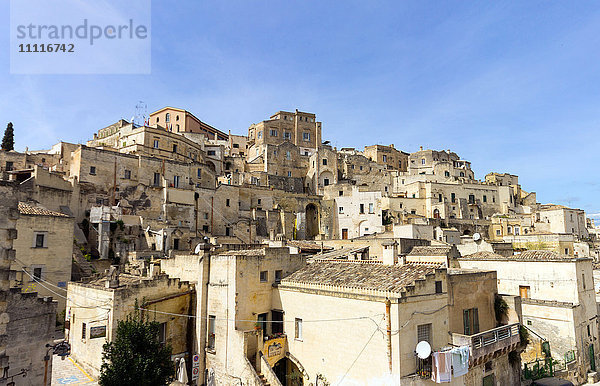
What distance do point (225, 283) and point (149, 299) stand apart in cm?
433

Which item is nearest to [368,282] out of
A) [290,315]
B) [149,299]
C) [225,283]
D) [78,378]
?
[290,315]

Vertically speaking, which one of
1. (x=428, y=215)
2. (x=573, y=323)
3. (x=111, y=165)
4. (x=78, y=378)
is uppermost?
(x=111, y=165)

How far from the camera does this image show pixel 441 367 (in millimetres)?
16203

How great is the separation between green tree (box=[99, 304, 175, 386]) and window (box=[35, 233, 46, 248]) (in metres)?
12.3

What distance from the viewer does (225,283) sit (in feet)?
69.5

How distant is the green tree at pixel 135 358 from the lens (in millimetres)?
17703

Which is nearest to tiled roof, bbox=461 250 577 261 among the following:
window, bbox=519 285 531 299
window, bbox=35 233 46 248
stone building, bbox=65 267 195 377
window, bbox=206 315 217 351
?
window, bbox=519 285 531 299

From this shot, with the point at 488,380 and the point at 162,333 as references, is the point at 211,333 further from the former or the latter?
the point at 488,380

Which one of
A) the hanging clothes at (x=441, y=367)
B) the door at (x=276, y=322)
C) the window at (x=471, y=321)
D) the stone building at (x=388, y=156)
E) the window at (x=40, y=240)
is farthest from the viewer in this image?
the stone building at (x=388, y=156)

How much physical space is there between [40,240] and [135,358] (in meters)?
14.7

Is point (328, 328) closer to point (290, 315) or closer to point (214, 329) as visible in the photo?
point (290, 315)

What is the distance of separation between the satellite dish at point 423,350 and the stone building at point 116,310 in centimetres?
1322

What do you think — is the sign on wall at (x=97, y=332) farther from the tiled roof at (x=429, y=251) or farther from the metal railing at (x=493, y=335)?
the tiled roof at (x=429, y=251)

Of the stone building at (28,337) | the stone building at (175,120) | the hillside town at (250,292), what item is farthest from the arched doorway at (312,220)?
the stone building at (28,337)
